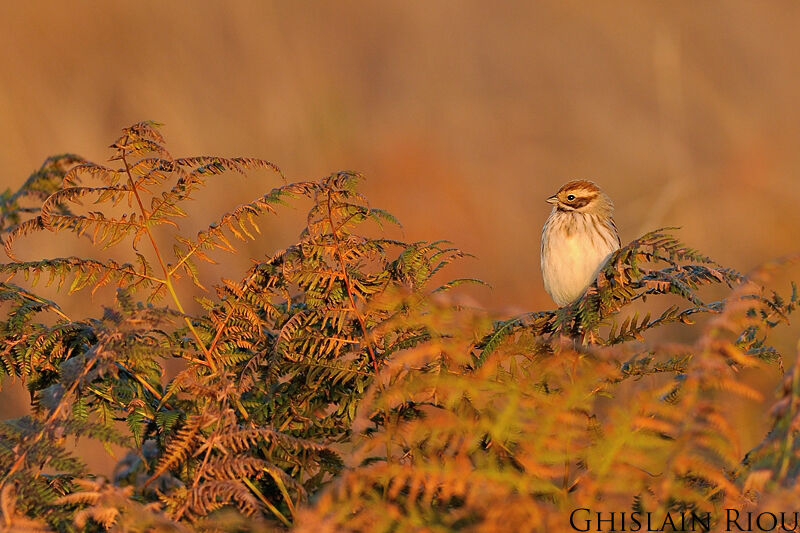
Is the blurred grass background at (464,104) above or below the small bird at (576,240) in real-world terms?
above

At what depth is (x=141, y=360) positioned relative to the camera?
6.96ft

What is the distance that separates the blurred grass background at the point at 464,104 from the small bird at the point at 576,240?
1851 millimetres

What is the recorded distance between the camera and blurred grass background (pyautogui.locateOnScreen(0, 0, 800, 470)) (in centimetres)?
756

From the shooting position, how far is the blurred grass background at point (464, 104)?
24.8ft

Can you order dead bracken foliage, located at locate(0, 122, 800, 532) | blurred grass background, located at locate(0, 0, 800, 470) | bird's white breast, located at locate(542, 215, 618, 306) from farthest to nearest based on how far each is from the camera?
blurred grass background, located at locate(0, 0, 800, 470), bird's white breast, located at locate(542, 215, 618, 306), dead bracken foliage, located at locate(0, 122, 800, 532)

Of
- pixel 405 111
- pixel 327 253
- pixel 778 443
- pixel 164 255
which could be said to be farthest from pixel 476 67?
pixel 778 443

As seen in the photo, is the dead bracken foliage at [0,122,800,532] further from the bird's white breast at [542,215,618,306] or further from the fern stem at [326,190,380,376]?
the bird's white breast at [542,215,618,306]

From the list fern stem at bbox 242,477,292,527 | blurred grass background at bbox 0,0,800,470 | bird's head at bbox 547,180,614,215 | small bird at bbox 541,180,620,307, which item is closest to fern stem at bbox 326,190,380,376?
fern stem at bbox 242,477,292,527

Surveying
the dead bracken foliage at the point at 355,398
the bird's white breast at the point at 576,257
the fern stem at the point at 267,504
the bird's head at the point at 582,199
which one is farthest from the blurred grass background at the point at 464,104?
the fern stem at the point at 267,504

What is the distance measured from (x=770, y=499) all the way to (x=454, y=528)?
498mm

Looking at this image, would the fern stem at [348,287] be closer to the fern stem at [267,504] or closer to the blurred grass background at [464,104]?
the fern stem at [267,504]

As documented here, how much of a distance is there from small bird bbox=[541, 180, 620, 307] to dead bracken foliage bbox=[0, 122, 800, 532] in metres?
2.10

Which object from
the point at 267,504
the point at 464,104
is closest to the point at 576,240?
the point at 267,504

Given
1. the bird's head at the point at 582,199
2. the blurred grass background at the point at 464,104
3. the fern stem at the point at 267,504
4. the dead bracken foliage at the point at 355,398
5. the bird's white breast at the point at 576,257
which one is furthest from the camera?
the blurred grass background at the point at 464,104
